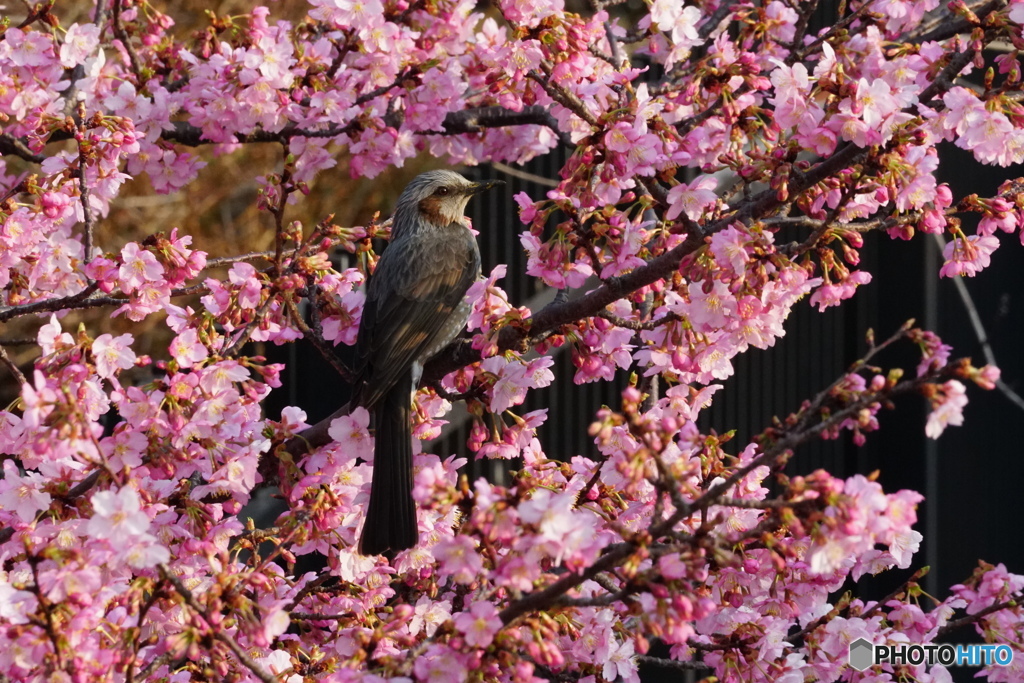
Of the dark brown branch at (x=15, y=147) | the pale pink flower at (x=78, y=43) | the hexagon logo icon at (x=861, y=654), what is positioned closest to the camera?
the hexagon logo icon at (x=861, y=654)

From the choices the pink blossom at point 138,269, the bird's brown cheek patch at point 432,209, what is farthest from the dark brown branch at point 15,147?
the bird's brown cheek patch at point 432,209

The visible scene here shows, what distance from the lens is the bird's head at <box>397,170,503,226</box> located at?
356cm

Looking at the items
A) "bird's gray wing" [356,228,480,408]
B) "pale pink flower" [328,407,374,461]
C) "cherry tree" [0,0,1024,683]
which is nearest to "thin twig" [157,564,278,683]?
"cherry tree" [0,0,1024,683]

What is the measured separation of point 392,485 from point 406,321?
2.12ft

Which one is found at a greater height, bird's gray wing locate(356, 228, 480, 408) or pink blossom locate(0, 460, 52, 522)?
bird's gray wing locate(356, 228, 480, 408)

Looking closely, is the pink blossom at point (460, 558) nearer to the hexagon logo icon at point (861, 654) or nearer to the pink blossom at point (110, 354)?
the pink blossom at point (110, 354)

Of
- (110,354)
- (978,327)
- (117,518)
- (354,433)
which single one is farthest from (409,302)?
(978,327)

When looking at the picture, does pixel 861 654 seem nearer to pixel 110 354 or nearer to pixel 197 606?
pixel 197 606

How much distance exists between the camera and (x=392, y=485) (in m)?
2.42

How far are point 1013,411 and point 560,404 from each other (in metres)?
2.87

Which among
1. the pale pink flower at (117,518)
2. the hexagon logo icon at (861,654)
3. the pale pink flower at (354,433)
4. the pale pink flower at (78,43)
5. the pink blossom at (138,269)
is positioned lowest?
the hexagon logo icon at (861,654)

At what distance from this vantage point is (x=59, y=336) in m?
2.12

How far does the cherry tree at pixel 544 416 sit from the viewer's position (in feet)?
5.11

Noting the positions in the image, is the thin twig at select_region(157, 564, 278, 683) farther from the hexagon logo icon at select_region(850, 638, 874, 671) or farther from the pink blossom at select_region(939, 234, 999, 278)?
the pink blossom at select_region(939, 234, 999, 278)
